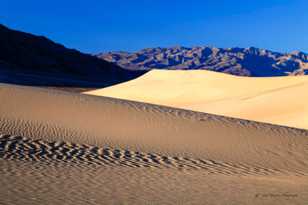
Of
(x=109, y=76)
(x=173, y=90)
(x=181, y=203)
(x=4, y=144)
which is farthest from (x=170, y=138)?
(x=109, y=76)

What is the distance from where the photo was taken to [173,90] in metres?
38.4

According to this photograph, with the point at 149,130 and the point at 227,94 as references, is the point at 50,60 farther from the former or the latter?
the point at 149,130

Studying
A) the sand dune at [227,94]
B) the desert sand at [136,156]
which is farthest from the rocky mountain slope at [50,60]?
the desert sand at [136,156]

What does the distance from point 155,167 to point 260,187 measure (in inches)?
84.7

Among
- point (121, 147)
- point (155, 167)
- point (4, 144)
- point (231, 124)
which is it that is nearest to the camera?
point (155, 167)

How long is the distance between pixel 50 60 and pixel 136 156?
96.6 meters

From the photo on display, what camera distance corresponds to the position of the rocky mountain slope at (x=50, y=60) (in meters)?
93.7

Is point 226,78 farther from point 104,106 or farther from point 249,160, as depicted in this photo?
point 249,160

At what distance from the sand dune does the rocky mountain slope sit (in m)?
46.6

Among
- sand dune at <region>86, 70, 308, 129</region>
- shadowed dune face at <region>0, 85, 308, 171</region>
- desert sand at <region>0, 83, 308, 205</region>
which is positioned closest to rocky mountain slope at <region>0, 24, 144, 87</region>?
sand dune at <region>86, 70, 308, 129</region>

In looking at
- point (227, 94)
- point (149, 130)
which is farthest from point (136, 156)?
point (227, 94)

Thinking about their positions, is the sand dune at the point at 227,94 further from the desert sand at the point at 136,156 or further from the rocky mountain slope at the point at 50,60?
the rocky mountain slope at the point at 50,60

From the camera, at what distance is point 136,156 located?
9656mm

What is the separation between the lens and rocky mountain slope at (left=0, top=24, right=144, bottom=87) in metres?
93.7
